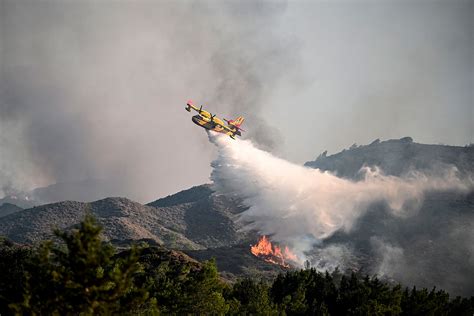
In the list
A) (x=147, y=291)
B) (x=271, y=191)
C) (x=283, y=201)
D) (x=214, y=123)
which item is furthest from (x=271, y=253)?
(x=147, y=291)

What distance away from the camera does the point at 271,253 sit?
18488 cm

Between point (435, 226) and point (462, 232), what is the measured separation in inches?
502

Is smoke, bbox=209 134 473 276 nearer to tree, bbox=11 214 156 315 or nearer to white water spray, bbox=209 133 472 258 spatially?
white water spray, bbox=209 133 472 258

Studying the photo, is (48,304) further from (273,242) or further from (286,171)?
(273,242)

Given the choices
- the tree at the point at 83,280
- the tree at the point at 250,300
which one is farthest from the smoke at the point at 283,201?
the tree at the point at 83,280

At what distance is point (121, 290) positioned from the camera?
2734cm

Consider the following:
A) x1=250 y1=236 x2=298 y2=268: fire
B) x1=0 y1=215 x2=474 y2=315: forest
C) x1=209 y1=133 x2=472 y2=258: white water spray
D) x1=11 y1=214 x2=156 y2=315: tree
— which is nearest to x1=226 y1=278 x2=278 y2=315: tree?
x1=0 y1=215 x2=474 y2=315: forest

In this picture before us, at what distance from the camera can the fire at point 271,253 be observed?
179m

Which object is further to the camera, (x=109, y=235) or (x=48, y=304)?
(x=109, y=235)

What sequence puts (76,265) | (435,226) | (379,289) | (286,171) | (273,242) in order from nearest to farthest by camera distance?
1. (76,265)
2. (379,289)
3. (286,171)
4. (273,242)
5. (435,226)

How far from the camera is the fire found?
179m

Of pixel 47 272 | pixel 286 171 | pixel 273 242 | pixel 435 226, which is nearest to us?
pixel 47 272

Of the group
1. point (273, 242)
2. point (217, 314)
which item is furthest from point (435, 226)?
point (217, 314)

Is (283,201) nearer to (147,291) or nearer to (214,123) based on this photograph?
(214,123)
